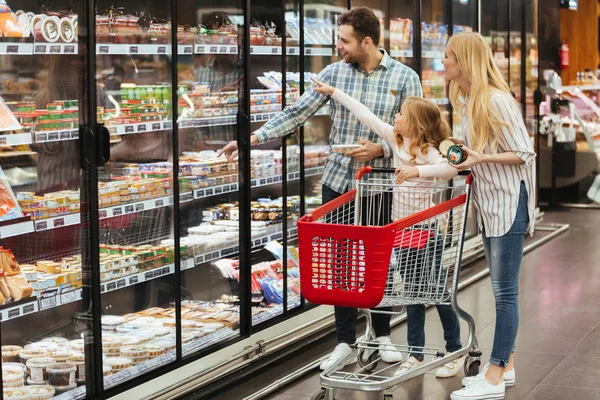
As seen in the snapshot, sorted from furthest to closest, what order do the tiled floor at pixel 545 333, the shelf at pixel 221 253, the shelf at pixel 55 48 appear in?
the shelf at pixel 221 253
the tiled floor at pixel 545 333
the shelf at pixel 55 48

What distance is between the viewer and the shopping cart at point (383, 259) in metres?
3.65

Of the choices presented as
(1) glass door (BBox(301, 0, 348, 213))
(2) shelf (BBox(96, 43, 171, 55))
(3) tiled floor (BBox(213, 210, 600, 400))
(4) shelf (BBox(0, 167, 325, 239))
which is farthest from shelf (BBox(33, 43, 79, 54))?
(1) glass door (BBox(301, 0, 348, 213))

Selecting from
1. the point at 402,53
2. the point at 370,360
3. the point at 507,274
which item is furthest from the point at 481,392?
the point at 402,53

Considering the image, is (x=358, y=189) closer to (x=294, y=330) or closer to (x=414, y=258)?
(x=414, y=258)

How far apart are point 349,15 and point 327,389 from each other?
5.95ft

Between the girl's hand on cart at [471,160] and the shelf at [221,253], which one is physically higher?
the girl's hand on cart at [471,160]

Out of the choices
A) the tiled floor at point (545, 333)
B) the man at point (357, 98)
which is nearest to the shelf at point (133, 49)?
the man at point (357, 98)

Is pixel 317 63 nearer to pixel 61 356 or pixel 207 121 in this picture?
pixel 207 121

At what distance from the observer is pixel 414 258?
4090 millimetres

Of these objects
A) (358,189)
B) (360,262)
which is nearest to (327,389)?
(360,262)

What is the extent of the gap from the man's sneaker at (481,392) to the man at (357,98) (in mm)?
631

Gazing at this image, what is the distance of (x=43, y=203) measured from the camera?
3686 millimetres

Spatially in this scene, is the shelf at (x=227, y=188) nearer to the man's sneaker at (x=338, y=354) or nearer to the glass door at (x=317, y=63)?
the glass door at (x=317, y=63)

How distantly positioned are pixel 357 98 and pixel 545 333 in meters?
1.87
